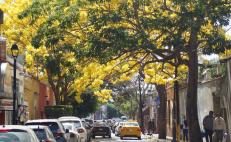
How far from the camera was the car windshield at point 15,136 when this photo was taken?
40.2 ft

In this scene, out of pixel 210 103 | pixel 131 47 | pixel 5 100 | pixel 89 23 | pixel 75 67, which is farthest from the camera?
pixel 210 103

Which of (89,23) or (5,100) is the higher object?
(89,23)

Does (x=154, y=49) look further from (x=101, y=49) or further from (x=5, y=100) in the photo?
(x=5, y=100)

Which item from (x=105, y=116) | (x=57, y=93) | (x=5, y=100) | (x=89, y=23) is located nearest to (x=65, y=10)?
(x=89, y=23)

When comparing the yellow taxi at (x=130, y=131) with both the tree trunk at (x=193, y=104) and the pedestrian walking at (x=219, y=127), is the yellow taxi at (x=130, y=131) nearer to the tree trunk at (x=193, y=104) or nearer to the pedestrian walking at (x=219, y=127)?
the pedestrian walking at (x=219, y=127)

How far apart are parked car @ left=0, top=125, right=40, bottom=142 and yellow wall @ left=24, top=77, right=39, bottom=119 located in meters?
29.2

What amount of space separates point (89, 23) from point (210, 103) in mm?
12767

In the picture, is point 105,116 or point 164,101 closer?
point 164,101

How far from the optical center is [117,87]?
7025 cm

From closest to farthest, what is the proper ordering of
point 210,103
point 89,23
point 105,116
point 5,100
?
point 89,23 → point 5,100 → point 210,103 → point 105,116

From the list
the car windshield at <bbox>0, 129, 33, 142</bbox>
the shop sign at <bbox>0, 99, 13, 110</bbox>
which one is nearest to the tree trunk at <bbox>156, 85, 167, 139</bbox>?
the shop sign at <bbox>0, 99, 13, 110</bbox>

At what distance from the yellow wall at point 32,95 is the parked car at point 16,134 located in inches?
1149

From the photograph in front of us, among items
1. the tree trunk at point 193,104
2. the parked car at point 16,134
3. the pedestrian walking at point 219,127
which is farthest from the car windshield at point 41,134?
the pedestrian walking at point 219,127

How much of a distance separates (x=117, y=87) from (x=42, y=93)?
772 inches
